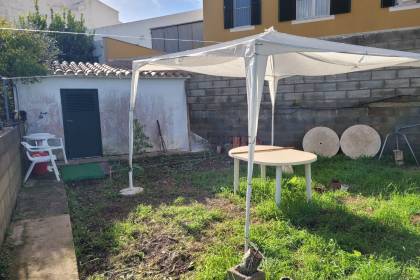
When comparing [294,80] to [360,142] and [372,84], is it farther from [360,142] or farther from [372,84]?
[360,142]

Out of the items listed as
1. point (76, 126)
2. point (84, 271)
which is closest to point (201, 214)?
point (84, 271)

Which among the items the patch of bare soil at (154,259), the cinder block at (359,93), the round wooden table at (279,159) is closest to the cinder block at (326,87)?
the cinder block at (359,93)

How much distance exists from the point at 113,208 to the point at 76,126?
398 centimetres

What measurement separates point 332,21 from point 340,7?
13.7 inches

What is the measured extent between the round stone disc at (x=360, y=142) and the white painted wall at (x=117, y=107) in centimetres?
431

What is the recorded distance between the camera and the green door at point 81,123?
806cm

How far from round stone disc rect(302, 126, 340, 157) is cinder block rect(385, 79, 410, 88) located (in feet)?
5.06

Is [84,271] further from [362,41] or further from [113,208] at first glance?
[362,41]

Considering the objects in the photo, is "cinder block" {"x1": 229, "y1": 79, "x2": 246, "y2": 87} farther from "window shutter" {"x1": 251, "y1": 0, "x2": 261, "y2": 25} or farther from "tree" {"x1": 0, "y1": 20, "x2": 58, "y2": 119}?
"tree" {"x1": 0, "y1": 20, "x2": 58, "y2": 119}

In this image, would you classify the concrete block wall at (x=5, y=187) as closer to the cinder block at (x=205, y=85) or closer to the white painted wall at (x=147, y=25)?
the cinder block at (x=205, y=85)

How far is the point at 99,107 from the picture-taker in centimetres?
849

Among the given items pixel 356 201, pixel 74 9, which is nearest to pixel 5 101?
pixel 356 201

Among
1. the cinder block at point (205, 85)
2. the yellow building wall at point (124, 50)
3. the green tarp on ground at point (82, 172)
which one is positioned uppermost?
the yellow building wall at point (124, 50)

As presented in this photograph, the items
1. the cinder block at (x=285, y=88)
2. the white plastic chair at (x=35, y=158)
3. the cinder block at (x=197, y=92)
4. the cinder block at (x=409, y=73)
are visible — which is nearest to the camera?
the white plastic chair at (x=35, y=158)
